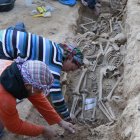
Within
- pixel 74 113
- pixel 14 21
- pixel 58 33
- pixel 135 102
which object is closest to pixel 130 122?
pixel 135 102

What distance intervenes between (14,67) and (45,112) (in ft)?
3.01

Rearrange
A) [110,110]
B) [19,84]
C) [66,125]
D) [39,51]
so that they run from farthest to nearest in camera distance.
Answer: [110,110] → [39,51] → [66,125] → [19,84]

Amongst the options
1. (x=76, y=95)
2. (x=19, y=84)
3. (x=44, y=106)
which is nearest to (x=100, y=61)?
(x=76, y=95)

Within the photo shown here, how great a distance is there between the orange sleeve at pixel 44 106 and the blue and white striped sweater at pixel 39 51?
324 millimetres

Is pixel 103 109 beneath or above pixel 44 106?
beneath

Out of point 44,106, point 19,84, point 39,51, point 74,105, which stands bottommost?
point 74,105

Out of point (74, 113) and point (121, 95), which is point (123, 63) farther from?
point (74, 113)

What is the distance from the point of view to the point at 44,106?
4.47m

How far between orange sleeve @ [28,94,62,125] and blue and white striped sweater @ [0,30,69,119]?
0.32m

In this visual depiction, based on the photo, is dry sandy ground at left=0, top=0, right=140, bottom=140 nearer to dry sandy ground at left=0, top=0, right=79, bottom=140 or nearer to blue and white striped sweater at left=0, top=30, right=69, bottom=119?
dry sandy ground at left=0, top=0, right=79, bottom=140

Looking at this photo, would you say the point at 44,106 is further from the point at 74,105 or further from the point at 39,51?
the point at 74,105

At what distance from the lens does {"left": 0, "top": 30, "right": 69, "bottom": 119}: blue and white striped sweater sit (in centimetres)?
489

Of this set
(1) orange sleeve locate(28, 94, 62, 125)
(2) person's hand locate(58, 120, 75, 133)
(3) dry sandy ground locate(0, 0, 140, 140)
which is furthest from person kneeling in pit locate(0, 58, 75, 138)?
(3) dry sandy ground locate(0, 0, 140, 140)

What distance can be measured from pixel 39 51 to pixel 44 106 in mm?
809
